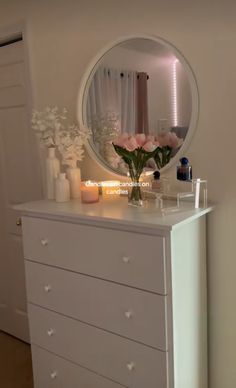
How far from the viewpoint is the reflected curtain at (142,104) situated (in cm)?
181

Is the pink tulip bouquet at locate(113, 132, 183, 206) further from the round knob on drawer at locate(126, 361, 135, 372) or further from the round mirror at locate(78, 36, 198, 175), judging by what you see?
the round knob on drawer at locate(126, 361, 135, 372)

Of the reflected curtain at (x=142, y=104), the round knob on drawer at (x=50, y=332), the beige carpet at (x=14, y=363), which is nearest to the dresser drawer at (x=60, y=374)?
the round knob on drawer at (x=50, y=332)

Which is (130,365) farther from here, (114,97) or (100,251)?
(114,97)

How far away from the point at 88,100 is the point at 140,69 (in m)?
0.37

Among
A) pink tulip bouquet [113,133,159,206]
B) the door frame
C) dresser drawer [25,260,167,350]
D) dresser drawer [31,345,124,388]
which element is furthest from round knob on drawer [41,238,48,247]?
the door frame

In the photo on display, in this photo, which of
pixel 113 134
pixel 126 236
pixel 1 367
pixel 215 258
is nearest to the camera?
pixel 126 236

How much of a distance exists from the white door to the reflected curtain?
0.87 metres

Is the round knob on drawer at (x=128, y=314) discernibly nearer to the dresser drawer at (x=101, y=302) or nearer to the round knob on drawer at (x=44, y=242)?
the dresser drawer at (x=101, y=302)

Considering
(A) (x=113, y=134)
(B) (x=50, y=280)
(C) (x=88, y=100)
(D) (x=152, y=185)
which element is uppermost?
(C) (x=88, y=100)

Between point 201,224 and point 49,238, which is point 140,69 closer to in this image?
point 201,224

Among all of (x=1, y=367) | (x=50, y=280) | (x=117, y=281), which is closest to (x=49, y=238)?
(x=50, y=280)

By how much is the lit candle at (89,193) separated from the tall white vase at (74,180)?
0.11 m

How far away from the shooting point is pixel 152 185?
1.76 meters

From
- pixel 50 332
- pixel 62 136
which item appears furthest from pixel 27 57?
pixel 50 332
